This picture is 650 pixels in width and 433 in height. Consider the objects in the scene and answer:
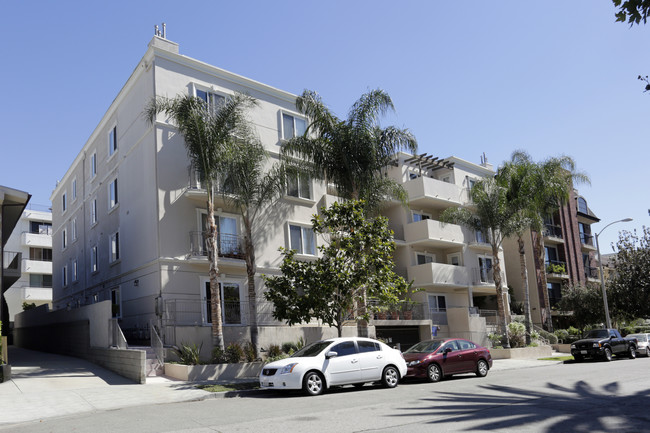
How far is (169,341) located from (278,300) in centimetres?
429

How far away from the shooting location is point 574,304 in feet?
132

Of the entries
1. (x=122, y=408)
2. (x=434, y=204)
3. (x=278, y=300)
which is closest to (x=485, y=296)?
(x=434, y=204)

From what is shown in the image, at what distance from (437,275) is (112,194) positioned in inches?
732

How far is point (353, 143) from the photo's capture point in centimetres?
2319

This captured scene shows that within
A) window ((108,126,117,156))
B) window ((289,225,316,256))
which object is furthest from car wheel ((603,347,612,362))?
window ((108,126,117,156))

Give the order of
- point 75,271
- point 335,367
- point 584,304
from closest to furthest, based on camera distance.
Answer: point 335,367, point 75,271, point 584,304

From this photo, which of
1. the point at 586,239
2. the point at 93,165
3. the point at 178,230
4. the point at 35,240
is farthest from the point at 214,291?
the point at 586,239

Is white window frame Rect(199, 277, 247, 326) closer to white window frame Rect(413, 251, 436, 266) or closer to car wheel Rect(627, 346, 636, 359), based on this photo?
white window frame Rect(413, 251, 436, 266)

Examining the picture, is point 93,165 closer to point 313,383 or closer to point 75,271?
point 75,271

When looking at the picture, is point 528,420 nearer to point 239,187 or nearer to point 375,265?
point 375,265

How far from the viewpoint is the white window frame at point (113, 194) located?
2817 cm

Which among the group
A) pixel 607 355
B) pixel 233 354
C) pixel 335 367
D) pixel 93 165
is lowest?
pixel 607 355

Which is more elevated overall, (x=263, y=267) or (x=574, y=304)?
(x=263, y=267)

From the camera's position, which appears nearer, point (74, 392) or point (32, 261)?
point (74, 392)
